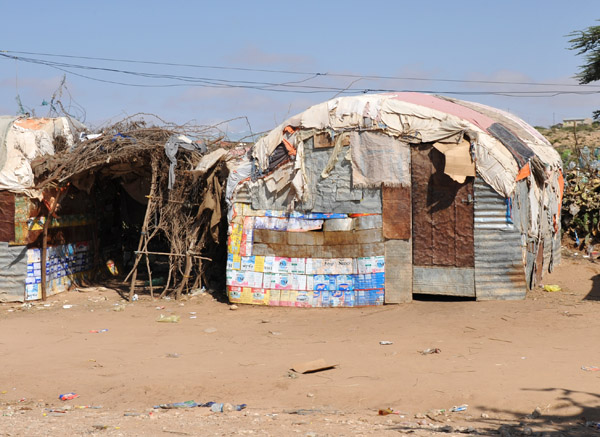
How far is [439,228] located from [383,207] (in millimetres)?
989

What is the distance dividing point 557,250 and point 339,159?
6435 millimetres

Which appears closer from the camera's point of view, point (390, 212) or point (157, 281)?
point (390, 212)

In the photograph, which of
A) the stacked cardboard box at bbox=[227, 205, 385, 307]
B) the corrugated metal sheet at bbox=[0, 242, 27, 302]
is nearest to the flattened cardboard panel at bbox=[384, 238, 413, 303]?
the stacked cardboard box at bbox=[227, 205, 385, 307]

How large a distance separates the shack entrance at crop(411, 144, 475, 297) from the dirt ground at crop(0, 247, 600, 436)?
1.29ft

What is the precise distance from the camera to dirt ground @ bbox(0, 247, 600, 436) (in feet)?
19.8

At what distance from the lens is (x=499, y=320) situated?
9.76 meters

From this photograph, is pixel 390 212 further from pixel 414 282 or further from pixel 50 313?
pixel 50 313

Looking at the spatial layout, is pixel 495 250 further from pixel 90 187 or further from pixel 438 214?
pixel 90 187

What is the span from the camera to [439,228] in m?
11.1

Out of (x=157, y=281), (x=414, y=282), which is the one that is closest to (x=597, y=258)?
(x=414, y=282)

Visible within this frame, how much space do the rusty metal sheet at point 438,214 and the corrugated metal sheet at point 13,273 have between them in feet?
23.6

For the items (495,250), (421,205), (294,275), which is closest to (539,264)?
(495,250)

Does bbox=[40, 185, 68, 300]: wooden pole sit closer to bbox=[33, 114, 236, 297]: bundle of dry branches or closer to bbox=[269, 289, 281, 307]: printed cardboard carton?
bbox=[33, 114, 236, 297]: bundle of dry branches

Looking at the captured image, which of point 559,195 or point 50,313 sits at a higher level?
point 559,195
